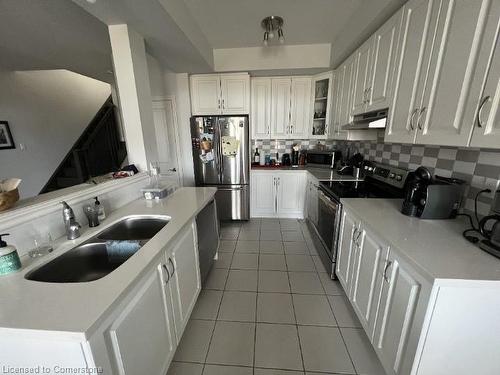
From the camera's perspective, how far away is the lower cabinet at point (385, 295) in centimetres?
94

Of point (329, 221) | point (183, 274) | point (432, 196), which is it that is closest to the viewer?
point (432, 196)

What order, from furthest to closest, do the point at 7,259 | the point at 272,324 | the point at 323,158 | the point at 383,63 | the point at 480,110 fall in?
the point at 323,158 → the point at 383,63 → the point at 272,324 → the point at 480,110 → the point at 7,259

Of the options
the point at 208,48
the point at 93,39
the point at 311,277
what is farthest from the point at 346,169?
the point at 93,39

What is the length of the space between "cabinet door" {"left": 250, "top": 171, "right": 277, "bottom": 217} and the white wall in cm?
394

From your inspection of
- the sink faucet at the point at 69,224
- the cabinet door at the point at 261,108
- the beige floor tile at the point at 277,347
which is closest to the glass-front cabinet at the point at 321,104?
the cabinet door at the point at 261,108

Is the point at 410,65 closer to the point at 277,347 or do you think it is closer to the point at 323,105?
the point at 323,105

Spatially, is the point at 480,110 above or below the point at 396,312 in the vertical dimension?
above

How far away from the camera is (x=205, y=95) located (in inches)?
126

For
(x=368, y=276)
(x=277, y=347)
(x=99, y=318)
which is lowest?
(x=277, y=347)

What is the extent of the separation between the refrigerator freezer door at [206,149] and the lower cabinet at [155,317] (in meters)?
1.75

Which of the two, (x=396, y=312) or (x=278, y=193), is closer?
(x=396, y=312)

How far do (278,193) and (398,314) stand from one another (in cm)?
247

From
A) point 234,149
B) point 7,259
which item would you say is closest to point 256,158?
point 234,149

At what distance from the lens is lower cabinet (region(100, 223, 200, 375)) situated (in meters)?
0.75
